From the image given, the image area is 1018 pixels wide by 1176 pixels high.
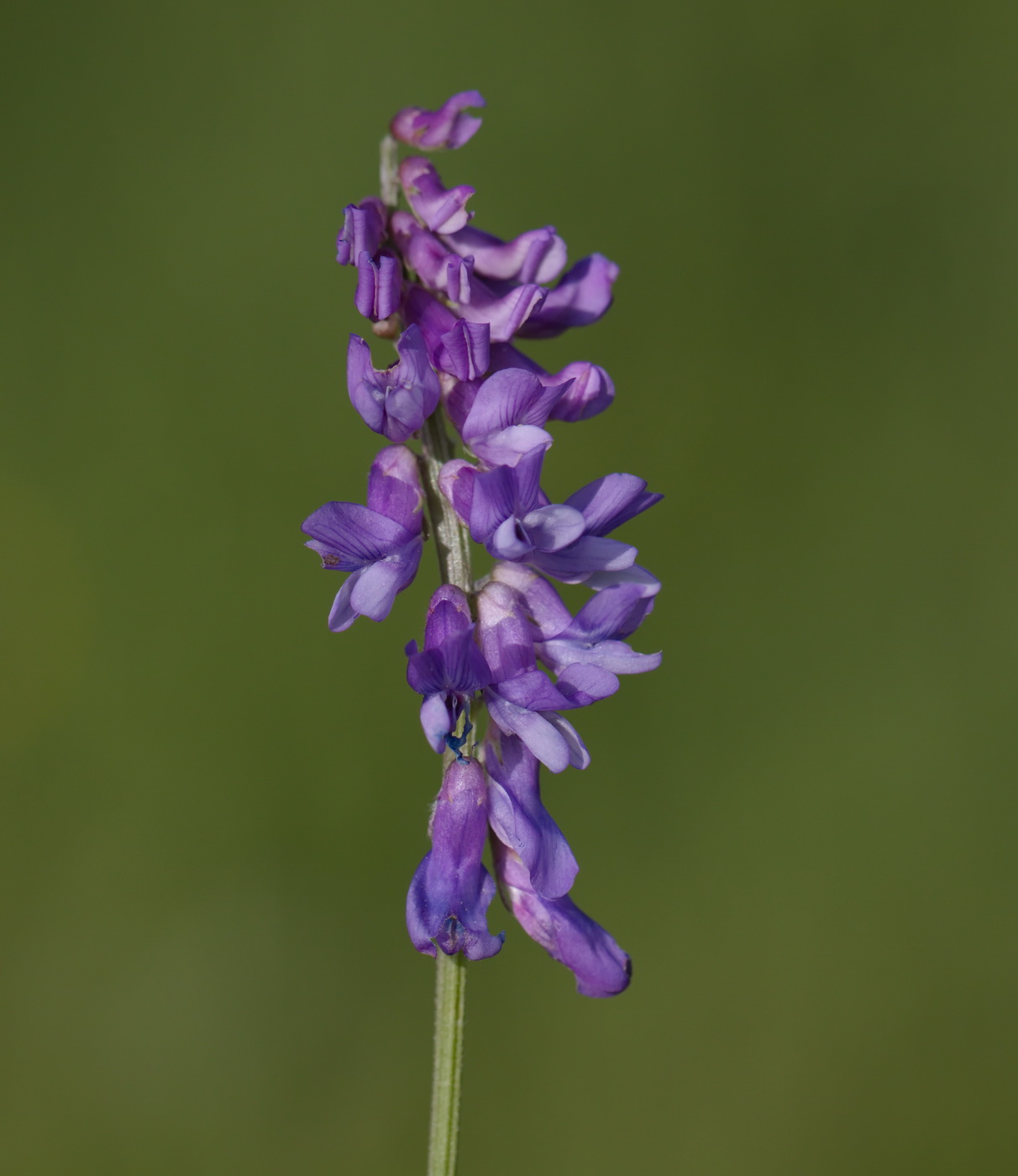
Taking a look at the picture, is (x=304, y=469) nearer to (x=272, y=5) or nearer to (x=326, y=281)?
(x=326, y=281)

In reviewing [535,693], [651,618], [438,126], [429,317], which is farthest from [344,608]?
[651,618]

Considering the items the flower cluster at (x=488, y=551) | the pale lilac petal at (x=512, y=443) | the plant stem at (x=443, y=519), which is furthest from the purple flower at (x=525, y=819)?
the pale lilac petal at (x=512, y=443)

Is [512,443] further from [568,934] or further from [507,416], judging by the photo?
[568,934]

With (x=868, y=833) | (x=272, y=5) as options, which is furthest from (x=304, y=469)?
(x=868, y=833)

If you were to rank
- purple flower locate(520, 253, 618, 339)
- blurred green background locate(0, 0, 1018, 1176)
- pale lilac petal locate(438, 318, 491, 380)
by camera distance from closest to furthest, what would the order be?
pale lilac petal locate(438, 318, 491, 380), purple flower locate(520, 253, 618, 339), blurred green background locate(0, 0, 1018, 1176)

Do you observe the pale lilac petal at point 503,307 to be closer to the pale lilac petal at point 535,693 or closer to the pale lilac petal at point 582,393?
the pale lilac petal at point 582,393

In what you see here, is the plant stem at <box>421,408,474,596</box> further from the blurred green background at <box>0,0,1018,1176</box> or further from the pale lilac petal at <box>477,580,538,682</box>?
the blurred green background at <box>0,0,1018,1176</box>

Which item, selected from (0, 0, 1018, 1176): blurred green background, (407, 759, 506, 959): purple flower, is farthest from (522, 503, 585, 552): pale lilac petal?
(0, 0, 1018, 1176): blurred green background
